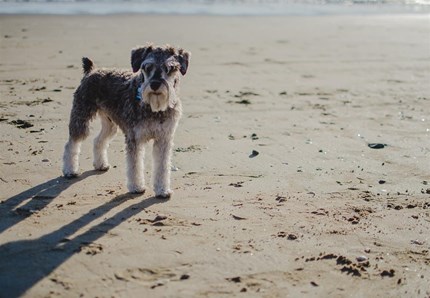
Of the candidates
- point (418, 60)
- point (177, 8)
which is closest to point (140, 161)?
point (418, 60)

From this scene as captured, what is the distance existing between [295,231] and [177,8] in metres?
19.9

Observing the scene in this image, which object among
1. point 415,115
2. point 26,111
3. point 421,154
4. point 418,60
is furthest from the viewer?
point 418,60

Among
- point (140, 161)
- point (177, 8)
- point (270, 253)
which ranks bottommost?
point (270, 253)

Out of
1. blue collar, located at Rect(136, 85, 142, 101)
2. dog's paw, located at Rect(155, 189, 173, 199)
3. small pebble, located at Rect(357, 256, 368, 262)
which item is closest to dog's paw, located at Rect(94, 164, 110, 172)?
dog's paw, located at Rect(155, 189, 173, 199)

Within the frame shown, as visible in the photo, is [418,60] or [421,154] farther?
[418,60]

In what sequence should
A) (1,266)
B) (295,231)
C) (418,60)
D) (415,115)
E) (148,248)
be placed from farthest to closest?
(418,60) → (415,115) → (295,231) → (148,248) → (1,266)

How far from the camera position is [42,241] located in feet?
17.8

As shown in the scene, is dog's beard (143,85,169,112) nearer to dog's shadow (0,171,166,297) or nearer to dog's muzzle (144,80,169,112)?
dog's muzzle (144,80,169,112)

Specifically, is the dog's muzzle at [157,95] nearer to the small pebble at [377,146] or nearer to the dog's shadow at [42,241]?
the dog's shadow at [42,241]

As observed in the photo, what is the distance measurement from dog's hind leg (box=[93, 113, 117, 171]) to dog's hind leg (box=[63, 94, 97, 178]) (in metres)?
0.31

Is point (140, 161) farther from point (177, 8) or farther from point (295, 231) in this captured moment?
point (177, 8)

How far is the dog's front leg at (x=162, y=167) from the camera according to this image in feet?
22.0

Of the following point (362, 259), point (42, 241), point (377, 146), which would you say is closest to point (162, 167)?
point (42, 241)

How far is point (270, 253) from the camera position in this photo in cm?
545
